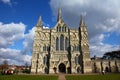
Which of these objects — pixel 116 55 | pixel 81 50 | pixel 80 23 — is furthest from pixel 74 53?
pixel 116 55

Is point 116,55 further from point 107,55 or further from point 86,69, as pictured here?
point 86,69

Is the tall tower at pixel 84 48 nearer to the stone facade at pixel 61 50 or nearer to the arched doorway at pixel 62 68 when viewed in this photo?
the stone facade at pixel 61 50

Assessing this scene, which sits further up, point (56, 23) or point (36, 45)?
point (56, 23)

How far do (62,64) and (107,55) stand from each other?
54103 millimetres

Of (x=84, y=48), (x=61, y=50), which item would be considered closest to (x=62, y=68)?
(x=61, y=50)

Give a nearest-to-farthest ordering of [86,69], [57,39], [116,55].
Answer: [86,69], [57,39], [116,55]

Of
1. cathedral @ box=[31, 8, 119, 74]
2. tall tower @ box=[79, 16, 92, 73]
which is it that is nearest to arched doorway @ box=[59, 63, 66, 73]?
cathedral @ box=[31, 8, 119, 74]

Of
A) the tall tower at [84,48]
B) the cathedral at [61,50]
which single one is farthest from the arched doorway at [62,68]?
the tall tower at [84,48]

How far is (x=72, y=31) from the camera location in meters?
64.2

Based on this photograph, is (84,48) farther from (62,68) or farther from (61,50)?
(62,68)

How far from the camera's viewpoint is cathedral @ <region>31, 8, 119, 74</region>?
58.5 meters

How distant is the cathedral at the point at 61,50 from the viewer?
58516mm

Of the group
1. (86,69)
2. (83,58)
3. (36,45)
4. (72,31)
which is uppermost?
(72,31)

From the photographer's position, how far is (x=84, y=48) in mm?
61156
